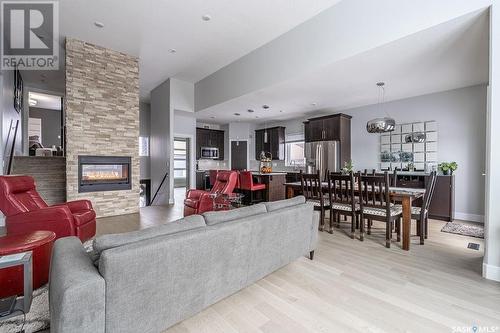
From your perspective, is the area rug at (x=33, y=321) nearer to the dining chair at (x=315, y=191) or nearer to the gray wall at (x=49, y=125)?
the dining chair at (x=315, y=191)

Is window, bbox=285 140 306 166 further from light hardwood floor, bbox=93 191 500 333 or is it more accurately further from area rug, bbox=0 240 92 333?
area rug, bbox=0 240 92 333

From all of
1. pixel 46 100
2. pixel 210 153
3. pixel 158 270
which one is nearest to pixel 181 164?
pixel 210 153

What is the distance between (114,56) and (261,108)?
3.62 m

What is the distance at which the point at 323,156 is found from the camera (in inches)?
259

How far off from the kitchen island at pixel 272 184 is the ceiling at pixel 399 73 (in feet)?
6.02

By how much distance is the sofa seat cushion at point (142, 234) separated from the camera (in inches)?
51.6

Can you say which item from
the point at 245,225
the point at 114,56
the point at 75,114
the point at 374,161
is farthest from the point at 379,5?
the point at 75,114

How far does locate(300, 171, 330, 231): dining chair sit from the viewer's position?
3.79 metres

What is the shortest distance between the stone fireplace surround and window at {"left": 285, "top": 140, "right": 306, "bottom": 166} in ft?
16.8

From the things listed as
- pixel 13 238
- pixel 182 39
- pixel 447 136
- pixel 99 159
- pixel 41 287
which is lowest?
pixel 41 287

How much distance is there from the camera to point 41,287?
6.85ft

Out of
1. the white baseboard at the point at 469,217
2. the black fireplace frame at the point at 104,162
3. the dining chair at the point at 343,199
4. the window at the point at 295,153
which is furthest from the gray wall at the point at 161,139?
the white baseboard at the point at 469,217

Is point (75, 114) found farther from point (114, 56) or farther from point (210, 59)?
point (210, 59)

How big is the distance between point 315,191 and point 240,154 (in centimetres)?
561
